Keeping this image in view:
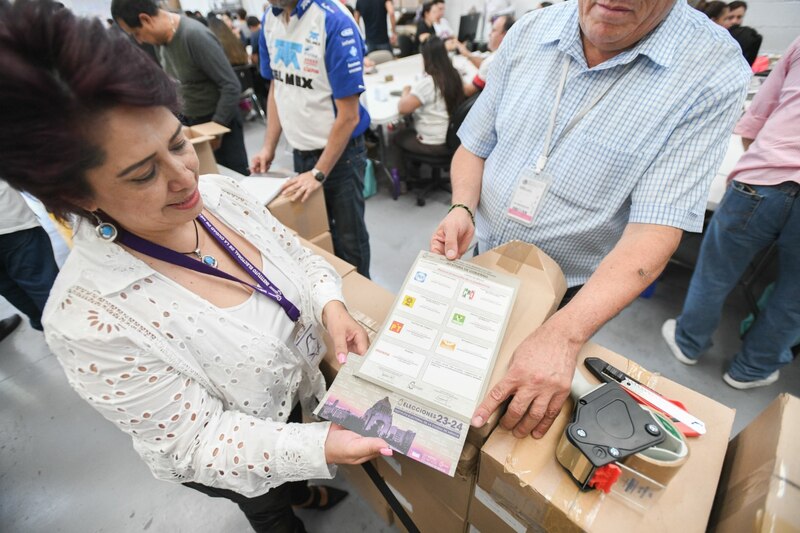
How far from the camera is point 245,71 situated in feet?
15.2

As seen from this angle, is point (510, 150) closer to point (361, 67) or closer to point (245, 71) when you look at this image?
point (361, 67)

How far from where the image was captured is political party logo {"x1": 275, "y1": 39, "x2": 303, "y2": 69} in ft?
5.02

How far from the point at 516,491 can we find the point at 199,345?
650 millimetres

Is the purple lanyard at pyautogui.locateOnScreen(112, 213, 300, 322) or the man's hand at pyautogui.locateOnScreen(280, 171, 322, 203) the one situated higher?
the purple lanyard at pyautogui.locateOnScreen(112, 213, 300, 322)

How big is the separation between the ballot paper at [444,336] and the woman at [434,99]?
7.75 feet

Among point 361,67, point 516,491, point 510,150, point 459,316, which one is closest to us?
point 516,491

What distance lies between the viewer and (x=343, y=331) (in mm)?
867

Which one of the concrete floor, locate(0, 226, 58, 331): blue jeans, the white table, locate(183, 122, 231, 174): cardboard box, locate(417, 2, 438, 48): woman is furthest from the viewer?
locate(417, 2, 438, 48): woman

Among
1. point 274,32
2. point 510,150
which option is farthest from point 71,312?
point 274,32

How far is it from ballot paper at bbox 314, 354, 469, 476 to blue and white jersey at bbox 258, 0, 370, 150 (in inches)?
52.9

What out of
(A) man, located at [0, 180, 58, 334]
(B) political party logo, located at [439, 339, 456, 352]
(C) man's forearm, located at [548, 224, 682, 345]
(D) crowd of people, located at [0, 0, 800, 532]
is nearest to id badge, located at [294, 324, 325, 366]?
(D) crowd of people, located at [0, 0, 800, 532]

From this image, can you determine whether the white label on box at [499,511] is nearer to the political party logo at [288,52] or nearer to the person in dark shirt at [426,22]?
the political party logo at [288,52]

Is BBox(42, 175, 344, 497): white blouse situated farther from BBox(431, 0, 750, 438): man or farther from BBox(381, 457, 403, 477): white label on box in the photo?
BBox(431, 0, 750, 438): man

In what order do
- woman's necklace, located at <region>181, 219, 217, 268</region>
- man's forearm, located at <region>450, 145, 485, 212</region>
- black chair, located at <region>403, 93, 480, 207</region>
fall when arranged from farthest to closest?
black chair, located at <region>403, 93, 480, 207</region> < man's forearm, located at <region>450, 145, 485, 212</region> < woman's necklace, located at <region>181, 219, 217, 268</region>
